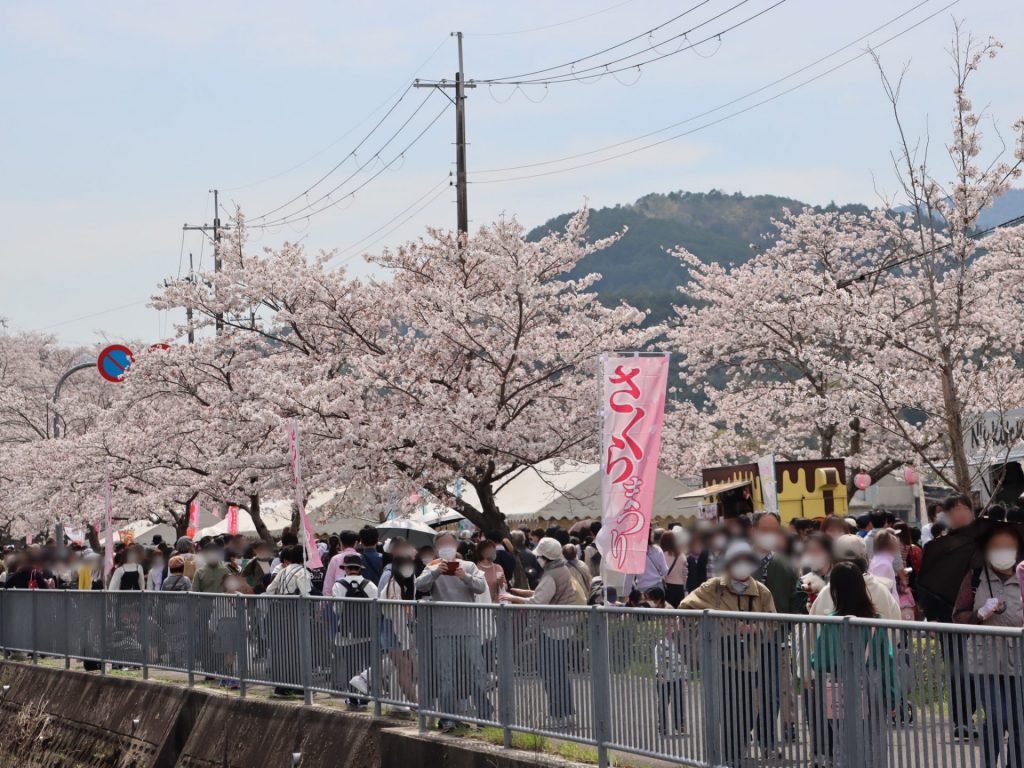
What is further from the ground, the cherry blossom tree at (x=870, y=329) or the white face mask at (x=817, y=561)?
the cherry blossom tree at (x=870, y=329)

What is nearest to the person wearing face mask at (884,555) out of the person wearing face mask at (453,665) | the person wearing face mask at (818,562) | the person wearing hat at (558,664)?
the person wearing face mask at (818,562)

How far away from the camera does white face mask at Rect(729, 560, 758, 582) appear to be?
8594 millimetres

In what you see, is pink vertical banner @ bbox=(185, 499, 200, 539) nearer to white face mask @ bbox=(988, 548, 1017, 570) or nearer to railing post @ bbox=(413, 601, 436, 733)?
railing post @ bbox=(413, 601, 436, 733)

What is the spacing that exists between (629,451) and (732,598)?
2.79 meters

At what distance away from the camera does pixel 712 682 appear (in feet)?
24.0

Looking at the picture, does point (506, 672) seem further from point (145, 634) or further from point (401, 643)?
point (145, 634)

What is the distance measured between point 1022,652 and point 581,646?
11.3 ft

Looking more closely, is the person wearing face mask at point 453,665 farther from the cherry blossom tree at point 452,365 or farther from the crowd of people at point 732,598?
the cherry blossom tree at point 452,365

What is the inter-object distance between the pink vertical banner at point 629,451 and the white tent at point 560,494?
1401 centimetres

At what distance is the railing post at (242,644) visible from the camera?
12938mm

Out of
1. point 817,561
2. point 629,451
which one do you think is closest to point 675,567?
point 629,451

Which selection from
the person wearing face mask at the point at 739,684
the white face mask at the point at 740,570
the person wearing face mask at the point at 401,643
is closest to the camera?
the person wearing face mask at the point at 739,684

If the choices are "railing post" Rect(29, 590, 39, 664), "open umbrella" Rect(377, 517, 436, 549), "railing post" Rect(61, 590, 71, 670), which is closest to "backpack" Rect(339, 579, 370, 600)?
"railing post" Rect(61, 590, 71, 670)

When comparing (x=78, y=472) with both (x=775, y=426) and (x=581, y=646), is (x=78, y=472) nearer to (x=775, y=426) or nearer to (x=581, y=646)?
(x=775, y=426)
